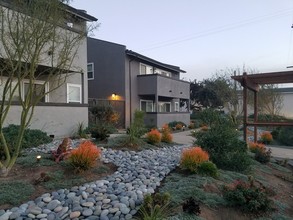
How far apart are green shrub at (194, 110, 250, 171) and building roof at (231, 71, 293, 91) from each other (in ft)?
11.1

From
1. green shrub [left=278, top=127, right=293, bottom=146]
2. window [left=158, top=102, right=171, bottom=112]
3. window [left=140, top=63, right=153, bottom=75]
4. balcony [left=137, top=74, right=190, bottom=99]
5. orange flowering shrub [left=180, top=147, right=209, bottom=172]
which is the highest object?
window [left=140, top=63, right=153, bottom=75]

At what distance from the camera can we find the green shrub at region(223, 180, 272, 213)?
13.4 feet

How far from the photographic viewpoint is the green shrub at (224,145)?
6469 mm

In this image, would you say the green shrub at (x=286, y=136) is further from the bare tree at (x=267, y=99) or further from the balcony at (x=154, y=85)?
the bare tree at (x=267, y=99)

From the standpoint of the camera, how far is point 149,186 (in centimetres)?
460

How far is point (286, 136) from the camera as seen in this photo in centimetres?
A: 1354

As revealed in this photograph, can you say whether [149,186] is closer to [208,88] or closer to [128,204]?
[128,204]

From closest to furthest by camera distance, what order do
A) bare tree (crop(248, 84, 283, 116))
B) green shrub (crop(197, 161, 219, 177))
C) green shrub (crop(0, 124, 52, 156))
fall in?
green shrub (crop(197, 161, 219, 177))
green shrub (crop(0, 124, 52, 156))
bare tree (crop(248, 84, 283, 116))

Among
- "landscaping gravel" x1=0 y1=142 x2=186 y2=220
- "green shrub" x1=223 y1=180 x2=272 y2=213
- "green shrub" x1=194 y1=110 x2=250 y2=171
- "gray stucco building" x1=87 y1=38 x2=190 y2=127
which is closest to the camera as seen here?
"landscaping gravel" x1=0 y1=142 x2=186 y2=220

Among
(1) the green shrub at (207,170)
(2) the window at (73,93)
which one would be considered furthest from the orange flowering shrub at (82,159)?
(2) the window at (73,93)

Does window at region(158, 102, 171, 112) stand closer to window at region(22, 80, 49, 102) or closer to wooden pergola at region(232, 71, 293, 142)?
wooden pergola at region(232, 71, 293, 142)

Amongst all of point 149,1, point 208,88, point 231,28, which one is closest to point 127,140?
point 149,1

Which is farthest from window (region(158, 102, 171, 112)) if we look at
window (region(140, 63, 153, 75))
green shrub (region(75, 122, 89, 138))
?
green shrub (region(75, 122, 89, 138))

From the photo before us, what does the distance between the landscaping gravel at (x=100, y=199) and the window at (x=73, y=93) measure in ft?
26.0
